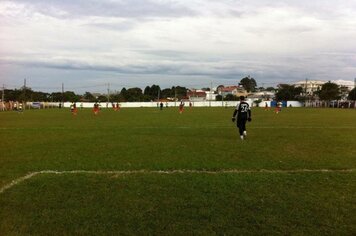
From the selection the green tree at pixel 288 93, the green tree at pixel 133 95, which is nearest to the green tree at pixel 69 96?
the green tree at pixel 133 95

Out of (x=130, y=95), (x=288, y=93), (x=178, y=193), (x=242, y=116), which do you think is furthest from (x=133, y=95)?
(x=178, y=193)

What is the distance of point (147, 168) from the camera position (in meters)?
9.98

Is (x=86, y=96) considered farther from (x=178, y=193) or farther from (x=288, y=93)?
(x=178, y=193)

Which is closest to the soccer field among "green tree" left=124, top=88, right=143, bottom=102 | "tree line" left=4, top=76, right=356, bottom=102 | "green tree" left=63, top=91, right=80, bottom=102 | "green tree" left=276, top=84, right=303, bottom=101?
"tree line" left=4, top=76, right=356, bottom=102

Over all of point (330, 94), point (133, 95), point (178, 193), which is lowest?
point (178, 193)

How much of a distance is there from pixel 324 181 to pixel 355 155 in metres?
4.55

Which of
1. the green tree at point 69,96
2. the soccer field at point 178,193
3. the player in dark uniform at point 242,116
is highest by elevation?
the green tree at point 69,96

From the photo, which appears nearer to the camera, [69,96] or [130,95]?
[69,96]

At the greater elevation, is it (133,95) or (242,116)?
(133,95)

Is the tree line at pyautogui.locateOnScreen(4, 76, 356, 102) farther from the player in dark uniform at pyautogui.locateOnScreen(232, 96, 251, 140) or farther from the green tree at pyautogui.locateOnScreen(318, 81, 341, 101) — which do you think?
the player in dark uniform at pyautogui.locateOnScreen(232, 96, 251, 140)

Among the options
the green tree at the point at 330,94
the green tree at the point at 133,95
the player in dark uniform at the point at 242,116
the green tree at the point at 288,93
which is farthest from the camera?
the green tree at the point at 133,95

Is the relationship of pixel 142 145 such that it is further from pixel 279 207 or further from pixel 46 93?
pixel 46 93

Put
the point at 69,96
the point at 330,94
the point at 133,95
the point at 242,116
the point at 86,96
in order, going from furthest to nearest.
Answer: the point at 86,96
the point at 133,95
the point at 69,96
the point at 330,94
the point at 242,116

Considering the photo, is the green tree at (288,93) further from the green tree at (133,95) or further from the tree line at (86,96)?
the green tree at (133,95)
